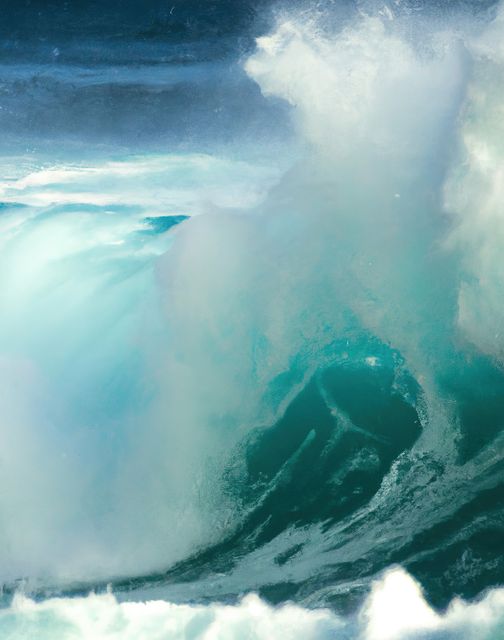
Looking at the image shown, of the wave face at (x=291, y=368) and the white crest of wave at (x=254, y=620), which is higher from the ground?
the wave face at (x=291, y=368)

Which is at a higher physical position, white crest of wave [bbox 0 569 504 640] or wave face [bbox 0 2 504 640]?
wave face [bbox 0 2 504 640]

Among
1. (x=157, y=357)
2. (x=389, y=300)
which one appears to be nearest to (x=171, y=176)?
(x=157, y=357)

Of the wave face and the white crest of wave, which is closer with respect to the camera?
the white crest of wave

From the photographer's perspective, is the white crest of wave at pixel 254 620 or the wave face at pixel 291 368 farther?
the wave face at pixel 291 368

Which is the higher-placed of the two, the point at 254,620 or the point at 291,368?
the point at 291,368
